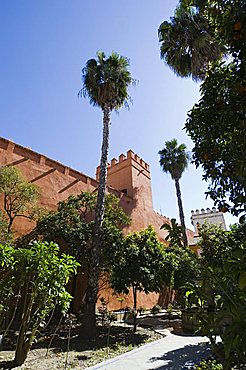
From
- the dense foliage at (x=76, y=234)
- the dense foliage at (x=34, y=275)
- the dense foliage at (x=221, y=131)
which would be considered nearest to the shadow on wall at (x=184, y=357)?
the dense foliage at (x=34, y=275)

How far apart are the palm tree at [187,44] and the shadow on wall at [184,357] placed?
340 inches

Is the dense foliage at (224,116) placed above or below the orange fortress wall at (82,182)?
A: below

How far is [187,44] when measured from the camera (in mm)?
9711

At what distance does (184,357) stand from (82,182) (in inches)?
470

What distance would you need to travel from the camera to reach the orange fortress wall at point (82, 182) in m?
13.2

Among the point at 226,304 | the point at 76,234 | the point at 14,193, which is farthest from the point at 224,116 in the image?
the point at 14,193

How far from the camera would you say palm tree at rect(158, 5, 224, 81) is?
9328 mm

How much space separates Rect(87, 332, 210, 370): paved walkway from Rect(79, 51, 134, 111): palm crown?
388 inches

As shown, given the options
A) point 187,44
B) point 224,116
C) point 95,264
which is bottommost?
point 95,264

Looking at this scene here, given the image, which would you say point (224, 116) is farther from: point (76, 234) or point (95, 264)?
point (76, 234)

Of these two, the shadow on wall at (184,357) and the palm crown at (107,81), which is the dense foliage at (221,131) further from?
the palm crown at (107,81)

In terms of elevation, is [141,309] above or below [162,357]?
above

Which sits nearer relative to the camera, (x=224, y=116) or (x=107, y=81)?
(x=224, y=116)

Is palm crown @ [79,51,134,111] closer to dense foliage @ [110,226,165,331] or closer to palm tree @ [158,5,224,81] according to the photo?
palm tree @ [158,5,224,81]
